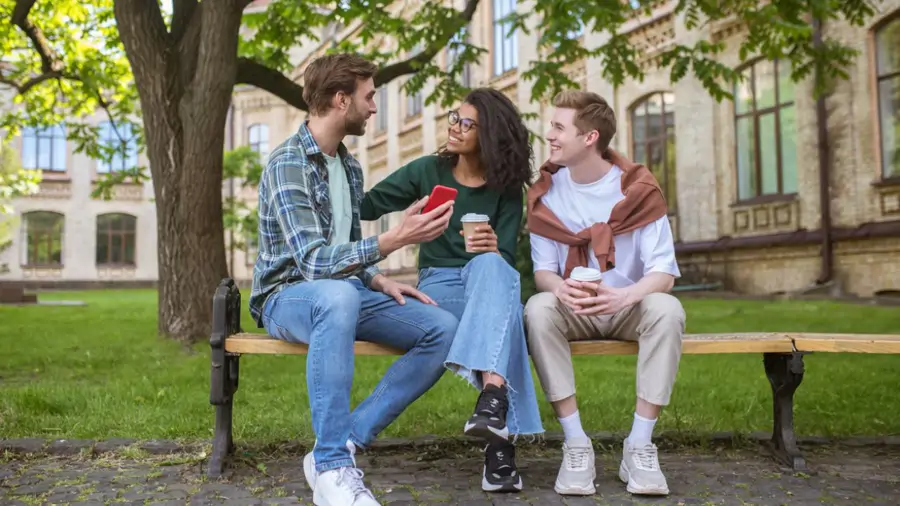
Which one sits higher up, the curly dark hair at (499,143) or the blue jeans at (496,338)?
the curly dark hair at (499,143)

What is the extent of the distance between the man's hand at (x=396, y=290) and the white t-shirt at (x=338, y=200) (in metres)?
0.23

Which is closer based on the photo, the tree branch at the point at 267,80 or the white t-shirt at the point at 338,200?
→ the white t-shirt at the point at 338,200

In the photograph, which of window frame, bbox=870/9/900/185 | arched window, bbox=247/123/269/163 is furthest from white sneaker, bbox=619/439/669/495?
arched window, bbox=247/123/269/163

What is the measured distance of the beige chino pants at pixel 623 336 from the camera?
137 inches

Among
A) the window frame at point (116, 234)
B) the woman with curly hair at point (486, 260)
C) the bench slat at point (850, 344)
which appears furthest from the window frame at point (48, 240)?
the bench slat at point (850, 344)

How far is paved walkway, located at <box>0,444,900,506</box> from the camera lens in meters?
3.35

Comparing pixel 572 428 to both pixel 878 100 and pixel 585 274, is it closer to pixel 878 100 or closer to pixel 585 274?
pixel 585 274

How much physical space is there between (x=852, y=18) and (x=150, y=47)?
6903 mm

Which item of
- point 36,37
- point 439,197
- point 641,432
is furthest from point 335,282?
point 36,37

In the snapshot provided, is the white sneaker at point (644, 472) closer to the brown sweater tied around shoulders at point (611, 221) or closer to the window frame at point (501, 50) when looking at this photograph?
the brown sweater tied around shoulders at point (611, 221)

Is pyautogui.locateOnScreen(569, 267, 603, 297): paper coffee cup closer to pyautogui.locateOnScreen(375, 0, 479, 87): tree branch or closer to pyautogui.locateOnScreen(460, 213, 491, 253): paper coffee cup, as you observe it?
pyautogui.locateOnScreen(460, 213, 491, 253): paper coffee cup

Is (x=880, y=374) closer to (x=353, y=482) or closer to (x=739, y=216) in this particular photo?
(x=353, y=482)

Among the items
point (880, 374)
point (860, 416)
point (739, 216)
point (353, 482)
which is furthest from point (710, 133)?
point (353, 482)

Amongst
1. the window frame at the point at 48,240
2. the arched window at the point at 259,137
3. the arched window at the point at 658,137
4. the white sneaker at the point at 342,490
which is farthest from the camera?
the arched window at the point at 259,137
